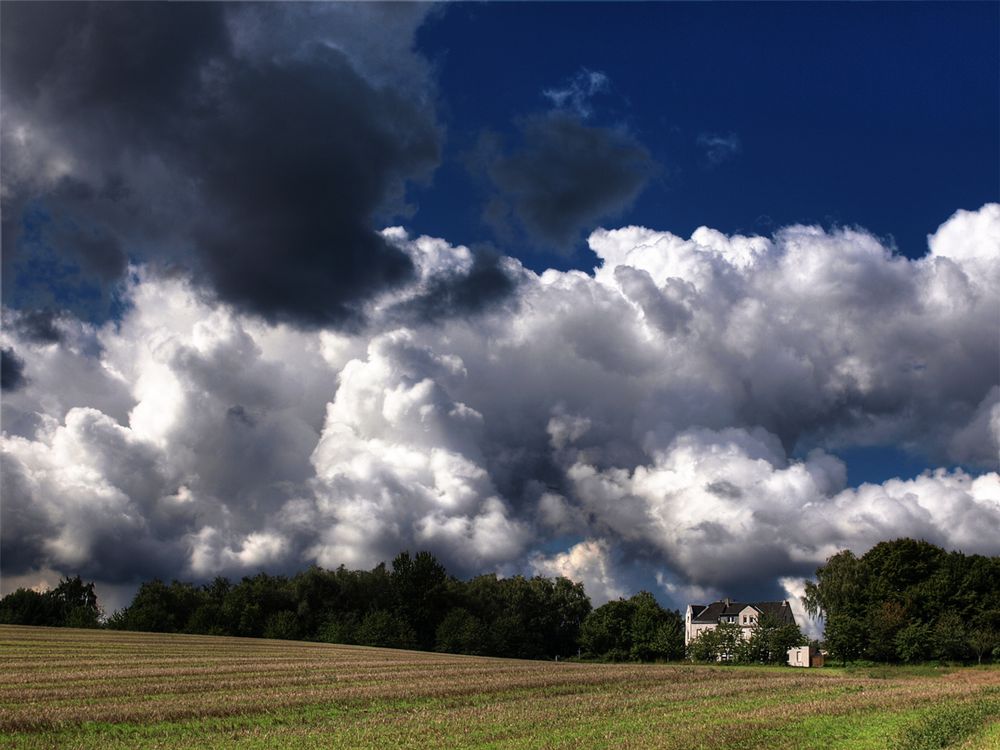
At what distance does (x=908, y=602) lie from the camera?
4966 inches

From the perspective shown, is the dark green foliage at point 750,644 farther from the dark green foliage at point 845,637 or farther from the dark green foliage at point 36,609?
the dark green foliage at point 36,609

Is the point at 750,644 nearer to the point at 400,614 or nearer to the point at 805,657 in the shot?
the point at 805,657

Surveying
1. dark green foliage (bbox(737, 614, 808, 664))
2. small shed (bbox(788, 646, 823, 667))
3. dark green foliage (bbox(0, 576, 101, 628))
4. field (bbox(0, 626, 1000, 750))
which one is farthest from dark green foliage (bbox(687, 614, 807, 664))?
dark green foliage (bbox(0, 576, 101, 628))

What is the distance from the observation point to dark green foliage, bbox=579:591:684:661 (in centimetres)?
14200

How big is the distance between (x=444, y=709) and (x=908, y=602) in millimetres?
106739

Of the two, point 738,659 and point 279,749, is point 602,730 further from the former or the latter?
point 738,659

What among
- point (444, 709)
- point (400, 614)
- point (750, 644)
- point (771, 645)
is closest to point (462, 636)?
point (400, 614)

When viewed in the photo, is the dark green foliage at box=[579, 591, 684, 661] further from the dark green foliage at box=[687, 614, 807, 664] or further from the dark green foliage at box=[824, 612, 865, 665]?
the dark green foliage at box=[824, 612, 865, 665]

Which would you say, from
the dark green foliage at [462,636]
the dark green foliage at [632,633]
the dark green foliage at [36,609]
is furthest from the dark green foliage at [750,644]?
the dark green foliage at [36,609]

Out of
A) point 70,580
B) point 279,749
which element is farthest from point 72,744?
point 70,580

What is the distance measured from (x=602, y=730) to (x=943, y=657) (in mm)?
101690

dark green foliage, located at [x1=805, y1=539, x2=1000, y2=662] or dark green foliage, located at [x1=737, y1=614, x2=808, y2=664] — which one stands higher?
dark green foliage, located at [x1=805, y1=539, x2=1000, y2=662]

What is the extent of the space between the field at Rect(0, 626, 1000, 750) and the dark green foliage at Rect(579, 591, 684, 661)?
78.8 meters

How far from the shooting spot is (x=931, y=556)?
135000mm
